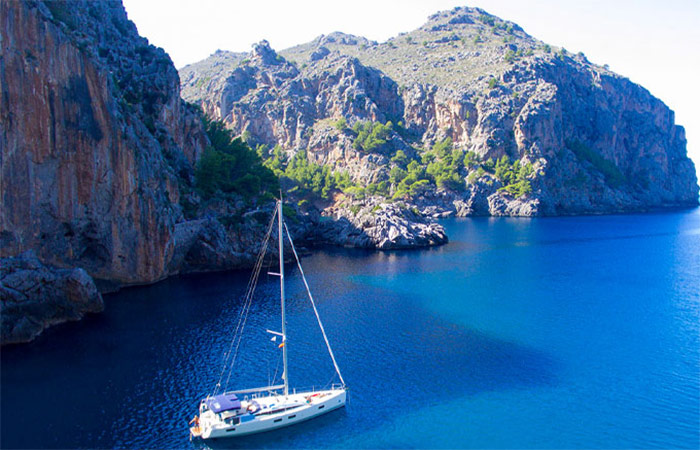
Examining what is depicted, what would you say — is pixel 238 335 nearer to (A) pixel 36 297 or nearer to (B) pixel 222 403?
(B) pixel 222 403

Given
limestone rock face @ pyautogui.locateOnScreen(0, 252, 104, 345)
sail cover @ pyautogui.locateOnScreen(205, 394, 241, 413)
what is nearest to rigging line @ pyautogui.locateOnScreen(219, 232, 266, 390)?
sail cover @ pyautogui.locateOnScreen(205, 394, 241, 413)

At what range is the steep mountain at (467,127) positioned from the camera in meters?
153

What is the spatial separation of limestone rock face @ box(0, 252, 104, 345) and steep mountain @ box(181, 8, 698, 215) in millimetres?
91345

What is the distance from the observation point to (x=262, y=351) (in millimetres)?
40844

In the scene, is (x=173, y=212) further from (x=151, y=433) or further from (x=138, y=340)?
(x=151, y=433)

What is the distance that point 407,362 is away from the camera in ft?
127

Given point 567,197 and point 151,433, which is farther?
point 567,197

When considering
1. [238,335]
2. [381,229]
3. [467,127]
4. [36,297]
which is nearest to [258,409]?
[238,335]

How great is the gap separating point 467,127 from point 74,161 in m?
136

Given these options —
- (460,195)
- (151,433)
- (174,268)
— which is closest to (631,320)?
(151,433)

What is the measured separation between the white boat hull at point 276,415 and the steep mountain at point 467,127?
104m

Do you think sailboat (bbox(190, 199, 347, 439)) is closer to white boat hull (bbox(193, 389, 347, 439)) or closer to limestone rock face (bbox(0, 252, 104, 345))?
white boat hull (bbox(193, 389, 347, 439))

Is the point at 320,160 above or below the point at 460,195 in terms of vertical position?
above

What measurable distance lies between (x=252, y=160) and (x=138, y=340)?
2352 inches
